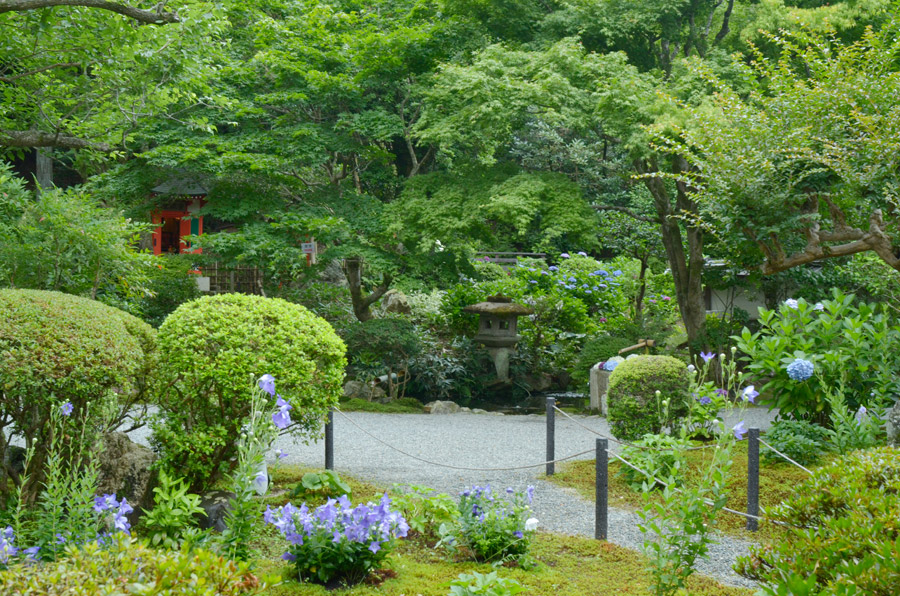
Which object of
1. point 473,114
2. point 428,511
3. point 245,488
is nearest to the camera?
point 245,488

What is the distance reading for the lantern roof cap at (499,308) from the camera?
13.2 m

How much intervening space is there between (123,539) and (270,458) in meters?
4.33

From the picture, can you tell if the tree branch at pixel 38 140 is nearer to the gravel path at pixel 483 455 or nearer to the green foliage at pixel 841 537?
the gravel path at pixel 483 455

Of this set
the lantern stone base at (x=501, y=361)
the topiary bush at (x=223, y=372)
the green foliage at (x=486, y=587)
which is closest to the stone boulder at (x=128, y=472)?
the topiary bush at (x=223, y=372)

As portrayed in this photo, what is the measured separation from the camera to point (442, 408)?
11508 mm

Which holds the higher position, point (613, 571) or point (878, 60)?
point (878, 60)

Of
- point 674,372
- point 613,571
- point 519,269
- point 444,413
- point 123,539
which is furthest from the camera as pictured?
point 519,269

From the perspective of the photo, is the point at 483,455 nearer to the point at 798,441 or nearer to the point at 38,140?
the point at 798,441

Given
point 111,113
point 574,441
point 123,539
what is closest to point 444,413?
point 574,441

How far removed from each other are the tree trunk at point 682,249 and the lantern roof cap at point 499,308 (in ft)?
9.18

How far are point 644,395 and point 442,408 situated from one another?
193 inches

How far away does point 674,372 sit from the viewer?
709 cm

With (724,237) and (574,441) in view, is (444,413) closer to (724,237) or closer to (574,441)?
(574,441)

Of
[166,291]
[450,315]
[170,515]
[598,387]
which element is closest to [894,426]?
[170,515]
